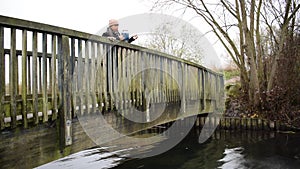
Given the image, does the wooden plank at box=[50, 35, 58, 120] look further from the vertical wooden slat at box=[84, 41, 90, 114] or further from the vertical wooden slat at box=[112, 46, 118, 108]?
the vertical wooden slat at box=[112, 46, 118, 108]

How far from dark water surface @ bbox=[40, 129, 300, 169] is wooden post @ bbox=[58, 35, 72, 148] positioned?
3.35 m

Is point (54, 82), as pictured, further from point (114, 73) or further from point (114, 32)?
point (114, 32)

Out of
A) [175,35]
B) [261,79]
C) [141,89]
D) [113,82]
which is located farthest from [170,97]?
[175,35]

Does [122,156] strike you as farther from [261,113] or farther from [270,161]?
[261,113]

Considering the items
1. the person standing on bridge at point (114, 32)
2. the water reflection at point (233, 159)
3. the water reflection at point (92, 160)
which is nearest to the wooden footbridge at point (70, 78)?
the person standing on bridge at point (114, 32)

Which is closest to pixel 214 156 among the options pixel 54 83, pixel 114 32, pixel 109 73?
pixel 114 32

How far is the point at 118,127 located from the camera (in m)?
5.00

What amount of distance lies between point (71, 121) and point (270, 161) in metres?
5.27

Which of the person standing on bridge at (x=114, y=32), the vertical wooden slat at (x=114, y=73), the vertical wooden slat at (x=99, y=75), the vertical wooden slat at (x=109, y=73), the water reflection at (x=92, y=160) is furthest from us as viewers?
the water reflection at (x=92, y=160)

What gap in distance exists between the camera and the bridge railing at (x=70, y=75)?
3.05m

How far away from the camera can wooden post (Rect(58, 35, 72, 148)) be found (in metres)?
3.67

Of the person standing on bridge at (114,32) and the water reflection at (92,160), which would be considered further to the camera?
the water reflection at (92,160)

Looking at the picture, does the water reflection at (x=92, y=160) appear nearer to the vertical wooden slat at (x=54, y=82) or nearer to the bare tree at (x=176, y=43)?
the vertical wooden slat at (x=54, y=82)

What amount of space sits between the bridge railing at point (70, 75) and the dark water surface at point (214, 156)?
1.69m
